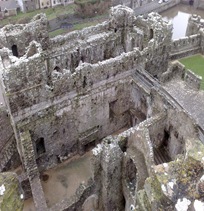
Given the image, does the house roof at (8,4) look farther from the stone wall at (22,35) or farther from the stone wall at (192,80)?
the stone wall at (192,80)

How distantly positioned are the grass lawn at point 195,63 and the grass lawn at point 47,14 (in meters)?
23.6

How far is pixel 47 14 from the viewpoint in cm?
4784

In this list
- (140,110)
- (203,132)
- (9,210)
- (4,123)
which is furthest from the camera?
(140,110)

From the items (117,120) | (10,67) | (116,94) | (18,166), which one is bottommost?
(18,166)

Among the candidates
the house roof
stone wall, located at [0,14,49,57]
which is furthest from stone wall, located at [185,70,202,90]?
the house roof

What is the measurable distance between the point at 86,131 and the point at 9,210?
13.0m

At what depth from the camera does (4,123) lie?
64.1ft

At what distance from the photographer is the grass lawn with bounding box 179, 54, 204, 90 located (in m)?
28.3

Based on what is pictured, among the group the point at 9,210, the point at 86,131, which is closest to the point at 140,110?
the point at 86,131

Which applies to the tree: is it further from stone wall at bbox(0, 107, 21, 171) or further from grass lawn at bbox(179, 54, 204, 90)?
stone wall at bbox(0, 107, 21, 171)

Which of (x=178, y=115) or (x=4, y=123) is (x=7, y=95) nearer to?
(x=4, y=123)

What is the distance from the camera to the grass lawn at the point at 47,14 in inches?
1801

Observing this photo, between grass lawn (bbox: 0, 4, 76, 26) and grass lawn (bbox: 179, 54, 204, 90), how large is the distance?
77.4 ft

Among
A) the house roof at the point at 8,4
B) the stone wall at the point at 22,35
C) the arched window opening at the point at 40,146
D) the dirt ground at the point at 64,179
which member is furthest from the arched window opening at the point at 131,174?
the house roof at the point at 8,4
